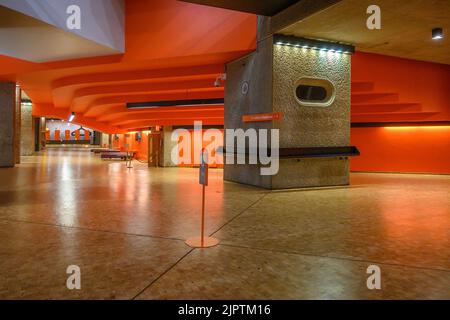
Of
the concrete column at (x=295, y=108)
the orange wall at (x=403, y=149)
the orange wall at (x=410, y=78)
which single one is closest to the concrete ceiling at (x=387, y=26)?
the concrete column at (x=295, y=108)

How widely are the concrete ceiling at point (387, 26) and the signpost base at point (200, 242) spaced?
4551mm

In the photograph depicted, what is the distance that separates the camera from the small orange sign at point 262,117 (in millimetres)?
7180

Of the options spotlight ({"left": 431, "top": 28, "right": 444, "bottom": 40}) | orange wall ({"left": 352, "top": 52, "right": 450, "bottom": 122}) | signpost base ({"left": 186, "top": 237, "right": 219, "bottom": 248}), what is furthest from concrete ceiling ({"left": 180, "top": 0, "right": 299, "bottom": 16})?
signpost base ({"left": 186, "top": 237, "right": 219, "bottom": 248})

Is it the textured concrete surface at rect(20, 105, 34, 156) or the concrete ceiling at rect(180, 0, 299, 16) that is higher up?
the concrete ceiling at rect(180, 0, 299, 16)

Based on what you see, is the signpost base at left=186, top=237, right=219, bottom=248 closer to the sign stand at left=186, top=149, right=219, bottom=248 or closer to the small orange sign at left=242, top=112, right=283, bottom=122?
the sign stand at left=186, top=149, right=219, bottom=248

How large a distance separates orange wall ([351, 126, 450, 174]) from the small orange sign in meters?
7.28

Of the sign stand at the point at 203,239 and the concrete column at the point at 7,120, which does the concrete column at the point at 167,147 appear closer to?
the concrete column at the point at 7,120

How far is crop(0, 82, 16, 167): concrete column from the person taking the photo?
40.8ft

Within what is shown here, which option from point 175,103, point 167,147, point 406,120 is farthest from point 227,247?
point 167,147

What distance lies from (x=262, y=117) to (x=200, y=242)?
4529 mm

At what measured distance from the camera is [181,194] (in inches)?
274

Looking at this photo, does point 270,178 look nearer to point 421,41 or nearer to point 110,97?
point 421,41

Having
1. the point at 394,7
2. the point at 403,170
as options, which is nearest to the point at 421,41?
the point at 394,7

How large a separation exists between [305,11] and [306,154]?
3034 mm
